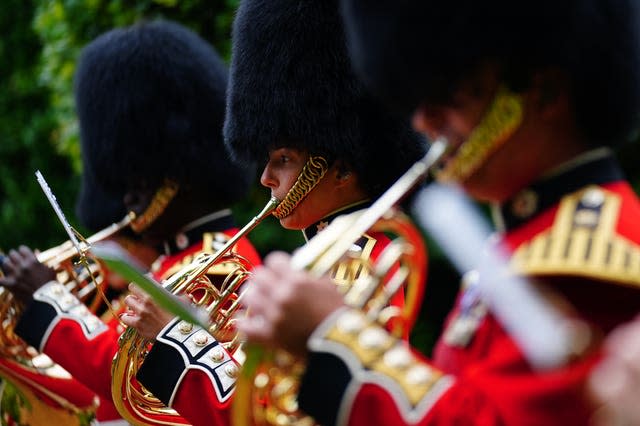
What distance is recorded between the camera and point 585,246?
69.2 inches

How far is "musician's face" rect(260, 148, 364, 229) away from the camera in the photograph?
3.05m

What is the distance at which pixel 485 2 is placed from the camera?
181cm

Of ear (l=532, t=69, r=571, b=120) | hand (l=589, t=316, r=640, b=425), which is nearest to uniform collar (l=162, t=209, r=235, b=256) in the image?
ear (l=532, t=69, r=571, b=120)

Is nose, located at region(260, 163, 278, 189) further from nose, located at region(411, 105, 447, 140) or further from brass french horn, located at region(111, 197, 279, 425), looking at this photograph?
nose, located at region(411, 105, 447, 140)

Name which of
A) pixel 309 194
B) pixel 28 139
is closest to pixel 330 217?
pixel 309 194

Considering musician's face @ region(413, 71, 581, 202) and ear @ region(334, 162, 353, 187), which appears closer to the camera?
musician's face @ region(413, 71, 581, 202)

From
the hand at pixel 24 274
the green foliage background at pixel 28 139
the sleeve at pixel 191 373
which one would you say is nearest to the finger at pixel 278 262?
the sleeve at pixel 191 373

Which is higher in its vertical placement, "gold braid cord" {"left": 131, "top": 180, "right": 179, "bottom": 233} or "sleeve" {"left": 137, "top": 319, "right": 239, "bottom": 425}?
"gold braid cord" {"left": 131, "top": 180, "right": 179, "bottom": 233}

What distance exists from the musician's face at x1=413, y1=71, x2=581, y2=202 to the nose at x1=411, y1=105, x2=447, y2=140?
4cm

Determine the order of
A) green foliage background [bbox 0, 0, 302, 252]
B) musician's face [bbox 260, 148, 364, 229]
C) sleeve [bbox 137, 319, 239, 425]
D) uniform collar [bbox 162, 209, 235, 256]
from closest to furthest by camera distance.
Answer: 1. sleeve [bbox 137, 319, 239, 425]
2. musician's face [bbox 260, 148, 364, 229]
3. uniform collar [bbox 162, 209, 235, 256]
4. green foliage background [bbox 0, 0, 302, 252]

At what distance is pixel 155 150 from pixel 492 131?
8.50 ft

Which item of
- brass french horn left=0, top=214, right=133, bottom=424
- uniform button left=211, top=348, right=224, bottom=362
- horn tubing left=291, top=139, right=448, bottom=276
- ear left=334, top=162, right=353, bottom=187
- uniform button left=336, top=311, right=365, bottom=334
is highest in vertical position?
horn tubing left=291, top=139, right=448, bottom=276

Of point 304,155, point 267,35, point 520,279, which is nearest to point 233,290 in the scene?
point 304,155

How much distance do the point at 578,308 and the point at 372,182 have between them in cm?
141
